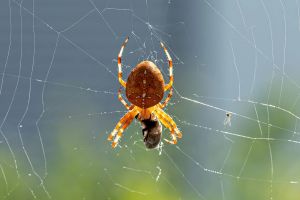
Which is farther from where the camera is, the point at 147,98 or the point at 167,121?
the point at 167,121

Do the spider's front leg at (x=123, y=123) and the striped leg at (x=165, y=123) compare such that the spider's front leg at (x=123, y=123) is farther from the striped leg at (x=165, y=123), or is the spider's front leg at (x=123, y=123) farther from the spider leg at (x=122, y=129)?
the striped leg at (x=165, y=123)

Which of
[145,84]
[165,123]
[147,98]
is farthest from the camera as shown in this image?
[165,123]

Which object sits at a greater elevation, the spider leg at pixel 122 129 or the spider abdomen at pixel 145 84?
the spider abdomen at pixel 145 84

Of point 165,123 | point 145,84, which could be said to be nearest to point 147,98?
point 145,84

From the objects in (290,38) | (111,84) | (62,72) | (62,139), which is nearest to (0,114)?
(62,72)

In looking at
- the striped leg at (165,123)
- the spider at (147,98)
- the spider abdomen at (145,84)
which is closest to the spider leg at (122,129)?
the spider at (147,98)

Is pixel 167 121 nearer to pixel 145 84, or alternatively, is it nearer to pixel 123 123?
pixel 123 123

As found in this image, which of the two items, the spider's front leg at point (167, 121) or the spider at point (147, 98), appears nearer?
the spider at point (147, 98)

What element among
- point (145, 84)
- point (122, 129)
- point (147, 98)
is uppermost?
point (145, 84)
